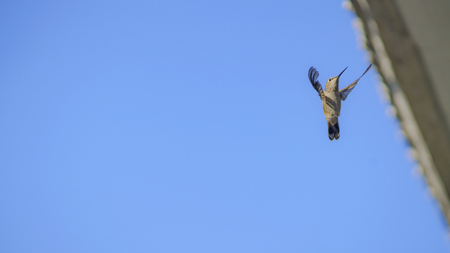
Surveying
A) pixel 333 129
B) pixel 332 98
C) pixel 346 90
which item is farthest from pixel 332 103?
pixel 333 129

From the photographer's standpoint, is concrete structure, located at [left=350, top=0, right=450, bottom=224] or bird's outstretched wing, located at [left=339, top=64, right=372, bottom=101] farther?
bird's outstretched wing, located at [left=339, top=64, right=372, bottom=101]

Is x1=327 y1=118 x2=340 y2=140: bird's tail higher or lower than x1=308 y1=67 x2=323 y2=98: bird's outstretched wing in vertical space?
lower

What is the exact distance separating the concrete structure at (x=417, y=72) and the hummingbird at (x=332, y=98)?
19.3 ft

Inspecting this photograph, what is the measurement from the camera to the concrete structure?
204 cm

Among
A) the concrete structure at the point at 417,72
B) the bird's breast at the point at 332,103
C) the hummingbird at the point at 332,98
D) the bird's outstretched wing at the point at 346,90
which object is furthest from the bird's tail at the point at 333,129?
the concrete structure at the point at 417,72

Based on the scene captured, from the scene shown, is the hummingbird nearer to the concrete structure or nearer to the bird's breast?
the bird's breast

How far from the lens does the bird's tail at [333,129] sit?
27.6 ft

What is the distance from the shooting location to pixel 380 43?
6.68ft

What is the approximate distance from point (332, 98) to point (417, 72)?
6.31 metres

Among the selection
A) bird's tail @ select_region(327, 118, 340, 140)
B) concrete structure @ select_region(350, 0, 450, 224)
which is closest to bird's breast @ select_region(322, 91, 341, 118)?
bird's tail @ select_region(327, 118, 340, 140)

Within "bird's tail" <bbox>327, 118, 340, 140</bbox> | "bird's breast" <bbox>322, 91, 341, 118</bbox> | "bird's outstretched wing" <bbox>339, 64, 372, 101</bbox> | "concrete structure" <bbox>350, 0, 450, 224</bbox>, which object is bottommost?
"concrete structure" <bbox>350, 0, 450, 224</bbox>

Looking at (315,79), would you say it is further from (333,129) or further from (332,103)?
(333,129)

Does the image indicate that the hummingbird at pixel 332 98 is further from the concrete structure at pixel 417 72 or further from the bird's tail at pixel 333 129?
the concrete structure at pixel 417 72

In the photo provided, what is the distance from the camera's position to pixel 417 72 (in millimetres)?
2127
